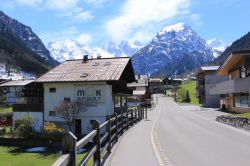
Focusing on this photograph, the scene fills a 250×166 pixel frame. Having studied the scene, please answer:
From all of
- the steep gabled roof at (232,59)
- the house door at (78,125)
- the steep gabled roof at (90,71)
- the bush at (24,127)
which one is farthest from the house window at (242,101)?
the bush at (24,127)

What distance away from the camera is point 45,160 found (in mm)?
37500

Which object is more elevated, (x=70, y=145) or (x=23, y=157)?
(x=70, y=145)

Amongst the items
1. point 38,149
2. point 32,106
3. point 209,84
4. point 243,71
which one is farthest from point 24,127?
point 209,84

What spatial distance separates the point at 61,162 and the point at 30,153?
123 ft

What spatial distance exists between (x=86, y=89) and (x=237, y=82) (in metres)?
17.8

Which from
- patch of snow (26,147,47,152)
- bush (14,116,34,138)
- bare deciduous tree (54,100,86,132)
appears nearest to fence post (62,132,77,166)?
patch of snow (26,147,47,152)

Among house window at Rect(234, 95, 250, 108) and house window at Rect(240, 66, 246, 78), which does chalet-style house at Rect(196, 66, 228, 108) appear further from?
house window at Rect(240, 66, 246, 78)

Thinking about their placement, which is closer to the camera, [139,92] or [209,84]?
[209,84]

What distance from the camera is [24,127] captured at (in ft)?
160

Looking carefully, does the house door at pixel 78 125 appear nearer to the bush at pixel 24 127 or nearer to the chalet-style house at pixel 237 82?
the bush at pixel 24 127

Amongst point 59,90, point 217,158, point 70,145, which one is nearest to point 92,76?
point 59,90

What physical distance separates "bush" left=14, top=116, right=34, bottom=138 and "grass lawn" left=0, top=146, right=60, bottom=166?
3427 mm

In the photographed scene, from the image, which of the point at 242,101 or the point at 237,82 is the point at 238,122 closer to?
the point at 237,82

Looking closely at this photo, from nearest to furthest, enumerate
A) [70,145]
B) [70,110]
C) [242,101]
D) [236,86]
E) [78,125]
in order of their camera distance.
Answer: [70,145]
[236,86]
[70,110]
[78,125]
[242,101]
